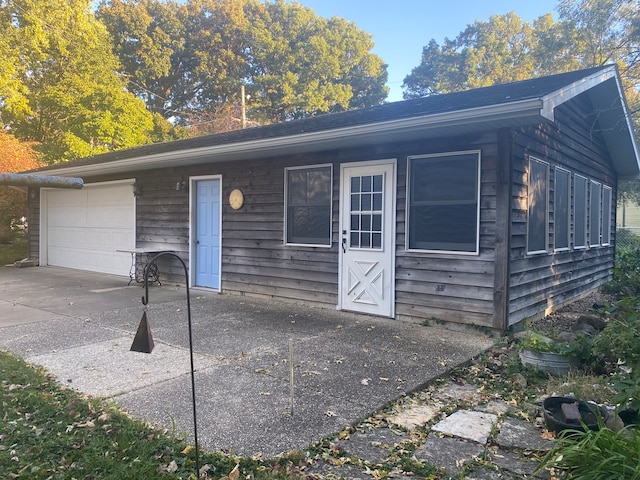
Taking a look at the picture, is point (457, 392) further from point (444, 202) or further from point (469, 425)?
point (444, 202)

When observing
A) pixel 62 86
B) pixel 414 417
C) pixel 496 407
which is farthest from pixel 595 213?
pixel 62 86

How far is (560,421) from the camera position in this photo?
8.96 ft

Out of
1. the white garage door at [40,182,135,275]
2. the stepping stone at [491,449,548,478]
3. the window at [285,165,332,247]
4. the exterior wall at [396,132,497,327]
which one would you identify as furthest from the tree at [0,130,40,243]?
A: the stepping stone at [491,449,548,478]

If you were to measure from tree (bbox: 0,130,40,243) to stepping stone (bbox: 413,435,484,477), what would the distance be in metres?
15.3

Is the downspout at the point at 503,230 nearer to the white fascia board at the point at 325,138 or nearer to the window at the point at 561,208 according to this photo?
the white fascia board at the point at 325,138

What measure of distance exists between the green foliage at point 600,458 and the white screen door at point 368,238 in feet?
12.8

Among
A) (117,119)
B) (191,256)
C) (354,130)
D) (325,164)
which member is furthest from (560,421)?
(117,119)

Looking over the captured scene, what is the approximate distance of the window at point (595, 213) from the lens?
27.9 feet

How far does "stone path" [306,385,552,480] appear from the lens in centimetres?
240

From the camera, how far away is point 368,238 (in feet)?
20.6

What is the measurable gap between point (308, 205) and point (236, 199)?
1.53 meters

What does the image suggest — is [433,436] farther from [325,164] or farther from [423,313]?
[325,164]

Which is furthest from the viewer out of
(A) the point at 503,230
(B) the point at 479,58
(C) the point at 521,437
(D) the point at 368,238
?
(B) the point at 479,58

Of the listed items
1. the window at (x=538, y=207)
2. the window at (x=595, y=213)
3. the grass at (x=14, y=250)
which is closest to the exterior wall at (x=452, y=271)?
the window at (x=538, y=207)
